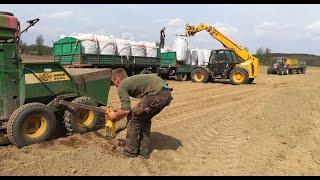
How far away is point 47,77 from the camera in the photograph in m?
7.71

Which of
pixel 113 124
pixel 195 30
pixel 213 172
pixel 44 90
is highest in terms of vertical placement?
pixel 195 30

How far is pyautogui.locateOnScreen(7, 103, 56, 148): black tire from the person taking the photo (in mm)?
6936

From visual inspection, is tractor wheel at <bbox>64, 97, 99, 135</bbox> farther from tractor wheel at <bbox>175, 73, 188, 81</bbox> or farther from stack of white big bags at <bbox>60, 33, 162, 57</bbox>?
A: tractor wheel at <bbox>175, 73, 188, 81</bbox>

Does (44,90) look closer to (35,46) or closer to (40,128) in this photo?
(40,128)

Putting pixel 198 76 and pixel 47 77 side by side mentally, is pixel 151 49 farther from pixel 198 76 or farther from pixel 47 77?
pixel 47 77

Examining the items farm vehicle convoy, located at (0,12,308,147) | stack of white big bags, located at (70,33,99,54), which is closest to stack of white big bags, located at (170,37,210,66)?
stack of white big bags, located at (70,33,99,54)

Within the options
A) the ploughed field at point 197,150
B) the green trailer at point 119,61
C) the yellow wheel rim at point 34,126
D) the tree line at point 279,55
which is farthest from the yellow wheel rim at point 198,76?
the tree line at point 279,55

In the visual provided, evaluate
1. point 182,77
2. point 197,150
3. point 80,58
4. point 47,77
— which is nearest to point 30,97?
point 47,77

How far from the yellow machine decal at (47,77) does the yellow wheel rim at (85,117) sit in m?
0.73

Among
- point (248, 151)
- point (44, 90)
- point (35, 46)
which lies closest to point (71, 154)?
point (44, 90)

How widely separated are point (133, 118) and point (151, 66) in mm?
17637

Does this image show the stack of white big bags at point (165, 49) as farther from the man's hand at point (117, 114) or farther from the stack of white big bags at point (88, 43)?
the man's hand at point (117, 114)

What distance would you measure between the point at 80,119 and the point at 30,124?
1257mm

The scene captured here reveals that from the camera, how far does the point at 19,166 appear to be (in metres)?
5.97
